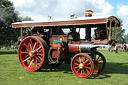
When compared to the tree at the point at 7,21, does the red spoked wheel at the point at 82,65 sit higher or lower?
lower

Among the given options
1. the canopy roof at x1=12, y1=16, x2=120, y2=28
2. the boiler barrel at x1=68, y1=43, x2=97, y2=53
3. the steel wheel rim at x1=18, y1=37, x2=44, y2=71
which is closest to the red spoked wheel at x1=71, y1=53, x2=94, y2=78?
the boiler barrel at x1=68, y1=43, x2=97, y2=53

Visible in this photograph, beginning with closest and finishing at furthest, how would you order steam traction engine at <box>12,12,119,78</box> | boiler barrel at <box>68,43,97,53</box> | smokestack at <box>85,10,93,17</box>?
steam traction engine at <box>12,12,119,78</box> < boiler barrel at <box>68,43,97,53</box> < smokestack at <box>85,10,93,17</box>

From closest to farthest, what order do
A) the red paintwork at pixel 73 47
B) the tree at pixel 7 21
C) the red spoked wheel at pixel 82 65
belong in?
1. the red spoked wheel at pixel 82 65
2. the red paintwork at pixel 73 47
3. the tree at pixel 7 21

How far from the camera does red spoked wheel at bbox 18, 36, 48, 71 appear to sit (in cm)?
655

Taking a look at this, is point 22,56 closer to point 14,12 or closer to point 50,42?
point 50,42

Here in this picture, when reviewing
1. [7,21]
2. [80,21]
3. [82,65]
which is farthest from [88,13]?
[7,21]

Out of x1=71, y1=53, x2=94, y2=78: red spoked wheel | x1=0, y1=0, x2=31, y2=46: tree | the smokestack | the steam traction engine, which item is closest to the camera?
x1=71, y1=53, x2=94, y2=78: red spoked wheel

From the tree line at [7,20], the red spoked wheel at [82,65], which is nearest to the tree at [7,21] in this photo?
the tree line at [7,20]

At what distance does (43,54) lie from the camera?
21.3 ft

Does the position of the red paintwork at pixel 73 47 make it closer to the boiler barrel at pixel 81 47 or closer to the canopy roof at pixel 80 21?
the boiler barrel at pixel 81 47

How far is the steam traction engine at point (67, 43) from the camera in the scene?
6.02m

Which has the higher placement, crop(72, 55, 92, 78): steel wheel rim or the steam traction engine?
the steam traction engine

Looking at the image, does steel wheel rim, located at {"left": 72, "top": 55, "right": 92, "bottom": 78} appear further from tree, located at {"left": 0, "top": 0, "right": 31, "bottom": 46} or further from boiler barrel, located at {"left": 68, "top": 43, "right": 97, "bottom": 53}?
tree, located at {"left": 0, "top": 0, "right": 31, "bottom": 46}

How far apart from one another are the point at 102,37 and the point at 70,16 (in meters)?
1.58
